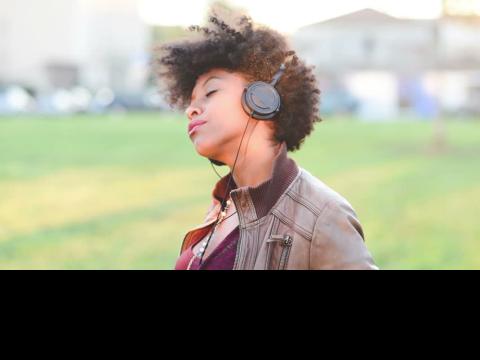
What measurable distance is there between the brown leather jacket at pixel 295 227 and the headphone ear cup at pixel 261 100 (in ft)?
0.35

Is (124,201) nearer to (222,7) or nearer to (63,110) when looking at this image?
(222,7)

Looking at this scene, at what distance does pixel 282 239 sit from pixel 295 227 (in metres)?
0.03

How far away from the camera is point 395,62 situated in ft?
47.3

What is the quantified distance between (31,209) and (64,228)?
4.10ft

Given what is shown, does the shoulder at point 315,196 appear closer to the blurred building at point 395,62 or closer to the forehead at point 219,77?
the forehead at point 219,77

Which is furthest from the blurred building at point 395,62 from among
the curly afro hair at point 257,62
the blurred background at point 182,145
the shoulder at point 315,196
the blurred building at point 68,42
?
the blurred building at point 68,42

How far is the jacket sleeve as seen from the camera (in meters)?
1.49

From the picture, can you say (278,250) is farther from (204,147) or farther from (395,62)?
(395,62)
